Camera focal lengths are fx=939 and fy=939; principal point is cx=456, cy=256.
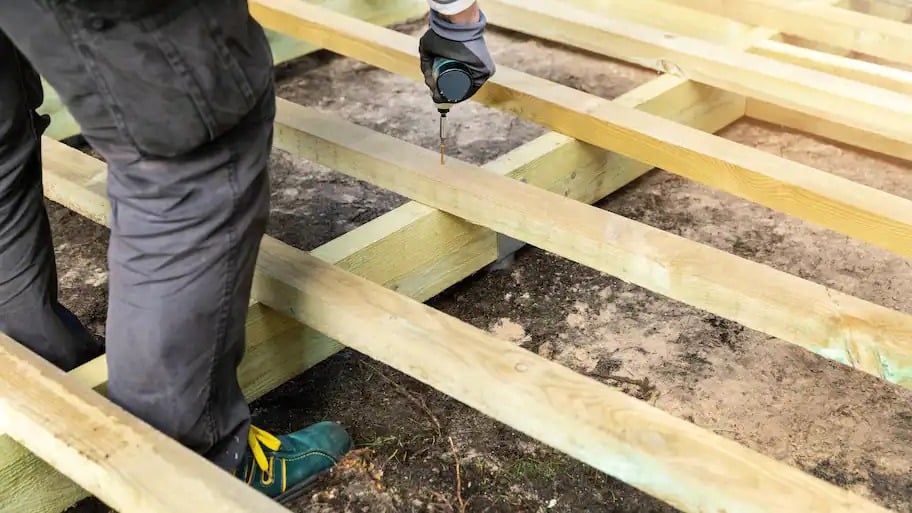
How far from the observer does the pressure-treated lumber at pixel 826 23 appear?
90.4 inches

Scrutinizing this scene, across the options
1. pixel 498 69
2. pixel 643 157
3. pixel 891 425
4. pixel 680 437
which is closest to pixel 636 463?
pixel 680 437

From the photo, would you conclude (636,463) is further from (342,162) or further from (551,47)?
(551,47)

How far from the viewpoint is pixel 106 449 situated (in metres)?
1.12

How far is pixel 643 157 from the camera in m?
1.87

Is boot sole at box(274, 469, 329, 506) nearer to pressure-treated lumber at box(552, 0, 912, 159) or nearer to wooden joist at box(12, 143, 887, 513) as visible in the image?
wooden joist at box(12, 143, 887, 513)

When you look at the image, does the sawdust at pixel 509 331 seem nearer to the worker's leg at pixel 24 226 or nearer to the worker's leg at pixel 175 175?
the worker's leg at pixel 175 175

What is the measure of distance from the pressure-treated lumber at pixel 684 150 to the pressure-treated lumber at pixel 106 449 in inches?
42.6

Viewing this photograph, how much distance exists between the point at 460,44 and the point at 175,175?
606 millimetres

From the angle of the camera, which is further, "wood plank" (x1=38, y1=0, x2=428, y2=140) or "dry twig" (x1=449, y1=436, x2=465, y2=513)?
"wood plank" (x1=38, y1=0, x2=428, y2=140)

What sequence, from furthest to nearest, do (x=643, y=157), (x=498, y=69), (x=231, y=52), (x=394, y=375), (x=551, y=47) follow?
1. (x=551, y=47)
2. (x=498, y=69)
3. (x=643, y=157)
4. (x=394, y=375)
5. (x=231, y=52)

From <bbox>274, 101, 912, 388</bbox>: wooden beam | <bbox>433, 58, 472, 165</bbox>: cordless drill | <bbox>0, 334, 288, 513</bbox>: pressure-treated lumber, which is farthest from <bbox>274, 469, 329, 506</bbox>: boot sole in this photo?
<bbox>433, 58, 472, 165</bbox>: cordless drill

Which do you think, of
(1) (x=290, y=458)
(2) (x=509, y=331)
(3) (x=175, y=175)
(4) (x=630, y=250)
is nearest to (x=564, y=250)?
(4) (x=630, y=250)

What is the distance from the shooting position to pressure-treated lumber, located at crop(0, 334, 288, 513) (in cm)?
105

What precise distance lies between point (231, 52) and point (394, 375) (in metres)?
0.77
